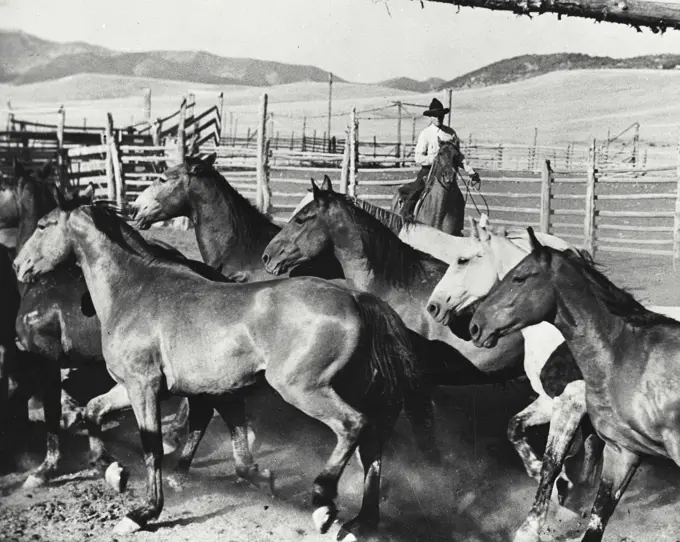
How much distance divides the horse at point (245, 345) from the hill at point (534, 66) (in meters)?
64.7

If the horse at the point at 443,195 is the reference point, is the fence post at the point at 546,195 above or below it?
below

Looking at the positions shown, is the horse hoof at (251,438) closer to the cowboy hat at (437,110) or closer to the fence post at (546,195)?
the cowboy hat at (437,110)

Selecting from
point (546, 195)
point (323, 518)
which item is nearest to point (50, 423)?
point (323, 518)

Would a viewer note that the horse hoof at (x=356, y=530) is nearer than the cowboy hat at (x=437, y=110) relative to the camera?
Yes

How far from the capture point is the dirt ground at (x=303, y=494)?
4723 mm

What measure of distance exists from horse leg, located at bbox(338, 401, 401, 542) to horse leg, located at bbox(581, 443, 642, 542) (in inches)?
45.3

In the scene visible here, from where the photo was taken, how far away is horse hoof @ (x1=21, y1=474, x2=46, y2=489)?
5.37 metres

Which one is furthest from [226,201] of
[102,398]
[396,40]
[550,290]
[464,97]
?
[464,97]

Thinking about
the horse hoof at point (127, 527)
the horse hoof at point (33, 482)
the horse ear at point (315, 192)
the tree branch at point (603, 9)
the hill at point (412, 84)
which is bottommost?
the horse hoof at point (33, 482)

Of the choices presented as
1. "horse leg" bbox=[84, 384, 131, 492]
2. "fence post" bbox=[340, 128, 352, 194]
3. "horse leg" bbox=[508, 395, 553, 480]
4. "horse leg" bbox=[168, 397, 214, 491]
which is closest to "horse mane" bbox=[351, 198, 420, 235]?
"horse leg" bbox=[508, 395, 553, 480]

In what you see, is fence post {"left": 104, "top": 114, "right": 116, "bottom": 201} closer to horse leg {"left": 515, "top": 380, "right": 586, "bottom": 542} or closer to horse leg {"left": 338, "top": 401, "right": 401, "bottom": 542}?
horse leg {"left": 338, "top": 401, "right": 401, "bottom": 542}

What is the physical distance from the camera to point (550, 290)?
4.16 metres

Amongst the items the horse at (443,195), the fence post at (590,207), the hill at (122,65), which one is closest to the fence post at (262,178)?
the hill at (122,65)

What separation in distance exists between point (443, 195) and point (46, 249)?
4.49 m
